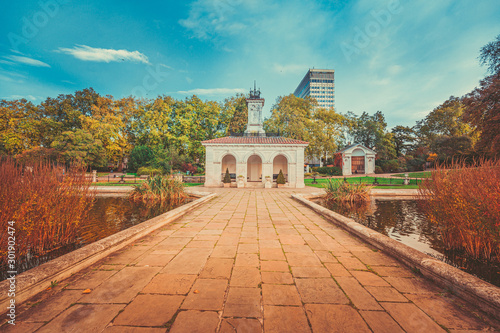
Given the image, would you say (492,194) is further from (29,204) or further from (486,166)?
(29,204)

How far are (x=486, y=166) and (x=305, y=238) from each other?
407 cm

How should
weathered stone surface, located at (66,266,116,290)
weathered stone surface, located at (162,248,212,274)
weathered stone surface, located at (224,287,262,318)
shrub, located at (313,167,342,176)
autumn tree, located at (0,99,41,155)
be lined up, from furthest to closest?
shrub, located at (313,167,342,176), autumn tree, located at (0,99,41,155), weathered stone surface, located at (162,248,212,274), weathered stone surface, located at (66,266,116,290), weathered stone surface, located at (224,287,262,318)

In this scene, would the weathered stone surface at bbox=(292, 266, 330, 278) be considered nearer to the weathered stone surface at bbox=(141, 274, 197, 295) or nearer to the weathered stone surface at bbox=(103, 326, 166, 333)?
the weathered stone surface at bbox=(141, 274, 197, 295)

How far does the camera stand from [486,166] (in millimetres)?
4270

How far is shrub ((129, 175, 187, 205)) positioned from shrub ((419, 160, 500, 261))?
912 cm

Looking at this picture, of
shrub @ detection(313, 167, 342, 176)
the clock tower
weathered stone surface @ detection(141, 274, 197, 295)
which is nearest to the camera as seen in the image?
weathered stone surface @ detection(141, 274, 197, 295)

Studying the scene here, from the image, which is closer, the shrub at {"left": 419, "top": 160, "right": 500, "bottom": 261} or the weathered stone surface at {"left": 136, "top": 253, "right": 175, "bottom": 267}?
the weathered stone surface at {"left": 136, "top": 253, "right": 175, "bottom": 267}

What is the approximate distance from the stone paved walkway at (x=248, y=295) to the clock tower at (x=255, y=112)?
20.0 meters

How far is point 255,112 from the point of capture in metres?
23.2

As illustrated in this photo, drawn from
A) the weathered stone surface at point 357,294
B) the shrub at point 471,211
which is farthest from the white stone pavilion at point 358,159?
the weathered stone surface at point 357,294

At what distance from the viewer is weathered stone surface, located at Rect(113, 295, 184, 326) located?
1757mm

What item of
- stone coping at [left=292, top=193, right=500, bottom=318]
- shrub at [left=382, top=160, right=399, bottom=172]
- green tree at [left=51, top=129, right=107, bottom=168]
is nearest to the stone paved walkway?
stone coping at [left=292, top=193, right=500, bottom=318]

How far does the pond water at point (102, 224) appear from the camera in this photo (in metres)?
3.47

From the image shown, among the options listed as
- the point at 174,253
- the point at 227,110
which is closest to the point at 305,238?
the point at 174,253
